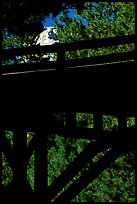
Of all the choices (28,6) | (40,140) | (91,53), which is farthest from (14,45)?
(40,140)

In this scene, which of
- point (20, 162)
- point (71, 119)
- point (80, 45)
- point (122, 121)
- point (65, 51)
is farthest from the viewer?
point (65, 51)

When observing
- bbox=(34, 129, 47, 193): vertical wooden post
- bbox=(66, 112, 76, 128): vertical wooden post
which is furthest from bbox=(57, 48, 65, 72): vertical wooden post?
bbox=(34, 129, 47, 193): vertical wooden post

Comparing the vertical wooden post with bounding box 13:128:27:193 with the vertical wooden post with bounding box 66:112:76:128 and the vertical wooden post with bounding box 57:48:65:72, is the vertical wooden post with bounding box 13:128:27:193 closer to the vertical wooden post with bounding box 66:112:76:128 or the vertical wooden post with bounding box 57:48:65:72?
the vertical wooden post with bounding box 66:112:76:128

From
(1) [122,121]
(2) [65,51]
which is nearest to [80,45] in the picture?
(2) [65,51]

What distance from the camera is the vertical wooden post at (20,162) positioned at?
20.7 ft

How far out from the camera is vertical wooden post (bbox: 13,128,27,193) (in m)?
6.30

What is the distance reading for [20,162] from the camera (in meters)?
6.40

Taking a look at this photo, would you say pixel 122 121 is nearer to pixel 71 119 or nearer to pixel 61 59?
pixel 71 119

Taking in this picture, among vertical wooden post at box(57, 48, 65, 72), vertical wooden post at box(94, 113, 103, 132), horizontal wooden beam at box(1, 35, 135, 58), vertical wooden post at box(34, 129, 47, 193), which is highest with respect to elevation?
horizontal wooden beam at box(1, 35, 135, 58)

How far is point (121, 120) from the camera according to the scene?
20.6 ft

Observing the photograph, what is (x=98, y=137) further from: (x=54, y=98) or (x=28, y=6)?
(x=28, y=6)

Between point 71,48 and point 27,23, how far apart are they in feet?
34.6

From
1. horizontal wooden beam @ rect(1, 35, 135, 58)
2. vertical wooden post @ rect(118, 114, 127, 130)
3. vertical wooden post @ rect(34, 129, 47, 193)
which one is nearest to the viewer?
horizontal wooden beam @ rect(1, 35, 135, 58)

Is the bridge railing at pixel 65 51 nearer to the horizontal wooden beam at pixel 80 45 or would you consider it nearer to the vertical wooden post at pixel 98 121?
the horizontal wooden beam at pixel 80 45
